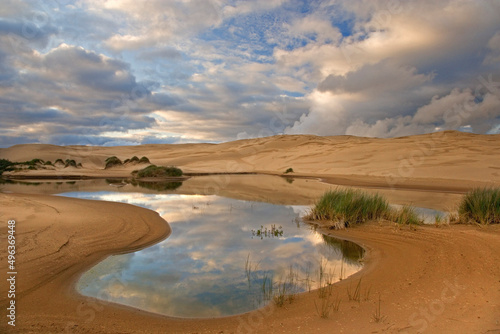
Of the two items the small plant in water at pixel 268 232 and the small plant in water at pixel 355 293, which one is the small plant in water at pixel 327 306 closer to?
the small plant in water at pixel 355 293

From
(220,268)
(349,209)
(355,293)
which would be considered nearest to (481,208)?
(349,209)

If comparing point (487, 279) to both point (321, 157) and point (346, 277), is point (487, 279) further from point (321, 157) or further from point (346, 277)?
point (321, 157)

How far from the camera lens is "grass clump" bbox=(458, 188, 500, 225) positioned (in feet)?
31.4

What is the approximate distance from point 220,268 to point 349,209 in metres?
5.46

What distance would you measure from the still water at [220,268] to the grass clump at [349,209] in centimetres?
99

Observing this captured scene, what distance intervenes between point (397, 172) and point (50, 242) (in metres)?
29.4

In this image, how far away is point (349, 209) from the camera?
33.6 feet

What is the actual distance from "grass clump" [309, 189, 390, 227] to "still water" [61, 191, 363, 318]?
993 millimetres

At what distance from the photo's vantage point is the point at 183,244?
7945 millimetres

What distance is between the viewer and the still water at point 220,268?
4.93 m

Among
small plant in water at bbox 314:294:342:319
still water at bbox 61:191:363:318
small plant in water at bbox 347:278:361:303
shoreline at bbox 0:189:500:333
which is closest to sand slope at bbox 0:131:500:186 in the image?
still water at bbox 61:191:363:318

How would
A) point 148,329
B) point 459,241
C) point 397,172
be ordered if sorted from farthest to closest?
point 397,172 < point 459,241 < point 148,329

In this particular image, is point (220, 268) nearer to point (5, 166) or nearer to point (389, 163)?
point (389, 163)

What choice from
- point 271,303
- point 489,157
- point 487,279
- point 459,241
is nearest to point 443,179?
point 489,157
